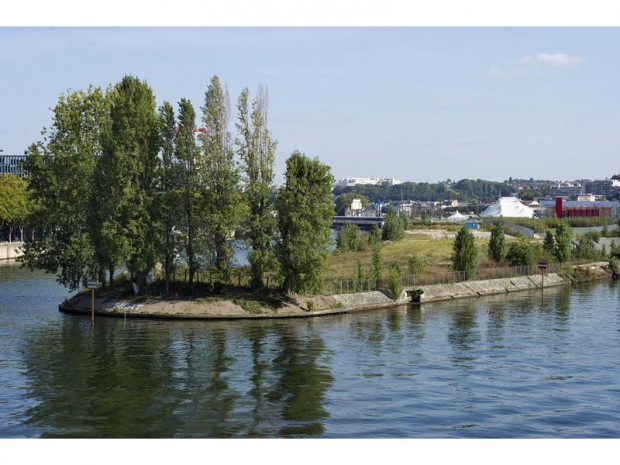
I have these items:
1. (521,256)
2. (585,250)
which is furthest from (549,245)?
(521,256)

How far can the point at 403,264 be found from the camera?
389ft

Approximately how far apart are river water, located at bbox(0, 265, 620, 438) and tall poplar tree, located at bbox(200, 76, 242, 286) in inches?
375

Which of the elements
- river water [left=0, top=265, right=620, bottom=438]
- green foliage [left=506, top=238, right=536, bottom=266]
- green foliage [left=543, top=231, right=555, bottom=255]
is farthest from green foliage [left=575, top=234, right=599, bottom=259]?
river water [left=0, top=265, right=620, bottom=438]

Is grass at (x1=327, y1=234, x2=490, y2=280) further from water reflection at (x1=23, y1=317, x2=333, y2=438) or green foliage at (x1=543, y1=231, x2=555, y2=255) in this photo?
water reflection at (x1=23, y1=317, x2=333, y2=438)

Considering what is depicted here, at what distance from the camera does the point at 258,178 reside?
85.2 meters

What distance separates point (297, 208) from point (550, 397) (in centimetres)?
4103

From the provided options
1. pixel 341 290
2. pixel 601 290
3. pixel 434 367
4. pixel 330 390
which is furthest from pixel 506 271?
pixel 330 390

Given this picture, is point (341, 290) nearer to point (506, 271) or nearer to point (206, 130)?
point (206, 130)

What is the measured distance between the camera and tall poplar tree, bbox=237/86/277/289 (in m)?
83.0

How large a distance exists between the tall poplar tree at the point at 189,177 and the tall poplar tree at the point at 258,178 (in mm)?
5193

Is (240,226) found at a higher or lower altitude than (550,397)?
higher

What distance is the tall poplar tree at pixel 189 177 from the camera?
3216 inches

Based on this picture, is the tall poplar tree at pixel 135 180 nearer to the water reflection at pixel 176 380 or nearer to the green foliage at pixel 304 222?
the water reflection at pixel 176 380

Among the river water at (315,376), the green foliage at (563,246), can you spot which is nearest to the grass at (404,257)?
the green foliage at (563,246)
